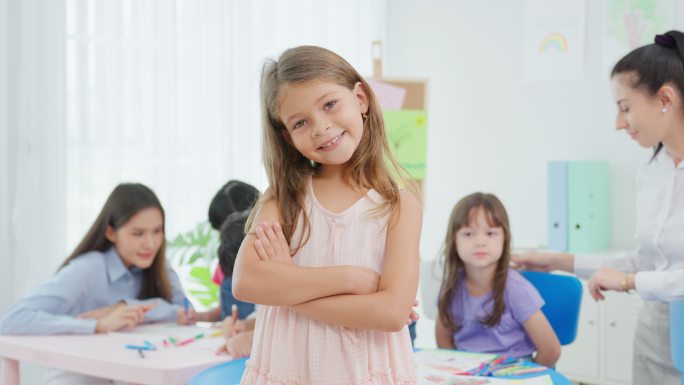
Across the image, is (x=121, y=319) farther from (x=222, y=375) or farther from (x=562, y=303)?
(x=562, y=303)

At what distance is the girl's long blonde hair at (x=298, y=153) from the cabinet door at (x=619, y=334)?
236cm

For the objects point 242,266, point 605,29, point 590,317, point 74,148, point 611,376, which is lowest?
point 611,376

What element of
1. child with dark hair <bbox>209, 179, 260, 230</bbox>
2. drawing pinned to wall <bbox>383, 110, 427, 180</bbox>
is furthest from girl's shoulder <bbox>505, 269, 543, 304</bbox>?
drawing pinned to wall <bbox>383, 110, 427, 180</bbox>

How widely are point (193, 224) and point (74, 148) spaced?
766 mm

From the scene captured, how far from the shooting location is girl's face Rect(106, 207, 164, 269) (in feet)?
8.70

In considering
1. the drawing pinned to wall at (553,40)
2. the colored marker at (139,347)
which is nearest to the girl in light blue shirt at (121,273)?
the colored marker at (139,347)

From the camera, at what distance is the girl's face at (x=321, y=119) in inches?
53.1

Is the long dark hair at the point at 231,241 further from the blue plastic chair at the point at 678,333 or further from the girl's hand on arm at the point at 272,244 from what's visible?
the blue plastic chair at the point at 678,333

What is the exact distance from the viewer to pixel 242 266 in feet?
4.62

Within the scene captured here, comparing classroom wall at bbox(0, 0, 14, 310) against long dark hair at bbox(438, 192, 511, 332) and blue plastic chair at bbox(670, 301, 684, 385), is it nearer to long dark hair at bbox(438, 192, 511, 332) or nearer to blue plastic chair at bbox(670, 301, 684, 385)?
long dark hair at bbox(438, 192, 511, 332)

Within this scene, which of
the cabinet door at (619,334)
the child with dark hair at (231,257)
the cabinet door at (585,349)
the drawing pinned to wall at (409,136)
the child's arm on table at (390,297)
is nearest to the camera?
the child's arm on table at (390,297)

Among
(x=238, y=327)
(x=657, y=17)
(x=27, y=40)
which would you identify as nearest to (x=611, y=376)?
(x=657, y=17)

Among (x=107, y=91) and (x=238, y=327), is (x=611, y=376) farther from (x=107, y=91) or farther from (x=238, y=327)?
(x=107, y=91)

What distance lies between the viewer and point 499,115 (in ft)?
14.7
